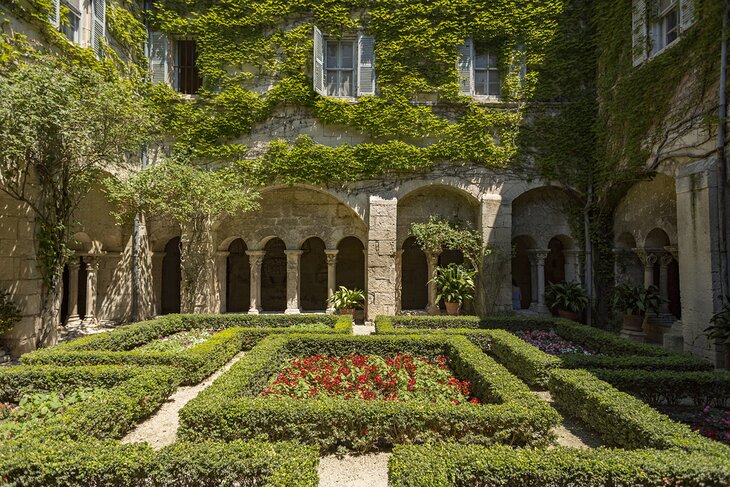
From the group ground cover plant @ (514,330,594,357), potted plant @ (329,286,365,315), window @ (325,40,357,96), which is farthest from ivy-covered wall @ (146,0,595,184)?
ground cover plant @ (514,330,594,357)

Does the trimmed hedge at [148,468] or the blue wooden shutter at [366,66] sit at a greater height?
the blue wooden shutter at [366,66]

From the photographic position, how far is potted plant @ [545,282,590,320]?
9.31 metres

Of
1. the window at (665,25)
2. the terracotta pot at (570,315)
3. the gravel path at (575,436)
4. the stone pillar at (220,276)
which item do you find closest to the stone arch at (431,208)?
the terracotta pot at (570,315)

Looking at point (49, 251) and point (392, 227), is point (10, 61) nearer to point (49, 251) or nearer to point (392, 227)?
point (49, 251)

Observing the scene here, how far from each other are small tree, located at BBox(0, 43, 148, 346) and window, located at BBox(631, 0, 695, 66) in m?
10.2

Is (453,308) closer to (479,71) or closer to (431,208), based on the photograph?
(431,208)

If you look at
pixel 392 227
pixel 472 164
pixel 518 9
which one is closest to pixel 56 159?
pixel 392 227

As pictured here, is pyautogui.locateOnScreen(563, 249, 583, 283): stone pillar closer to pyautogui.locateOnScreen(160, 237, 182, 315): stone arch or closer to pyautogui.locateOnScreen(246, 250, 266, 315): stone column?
pyautogui.locateOnScreen(246, 250, 266, 315): stone column

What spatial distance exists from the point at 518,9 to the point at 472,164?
405 centimetres

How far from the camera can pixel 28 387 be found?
15.2 feet

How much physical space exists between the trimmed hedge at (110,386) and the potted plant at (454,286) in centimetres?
627

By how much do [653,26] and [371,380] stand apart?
9075mm

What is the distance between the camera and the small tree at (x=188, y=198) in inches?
340

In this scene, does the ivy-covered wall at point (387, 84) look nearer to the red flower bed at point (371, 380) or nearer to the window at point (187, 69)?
the window at point (187, 69)
